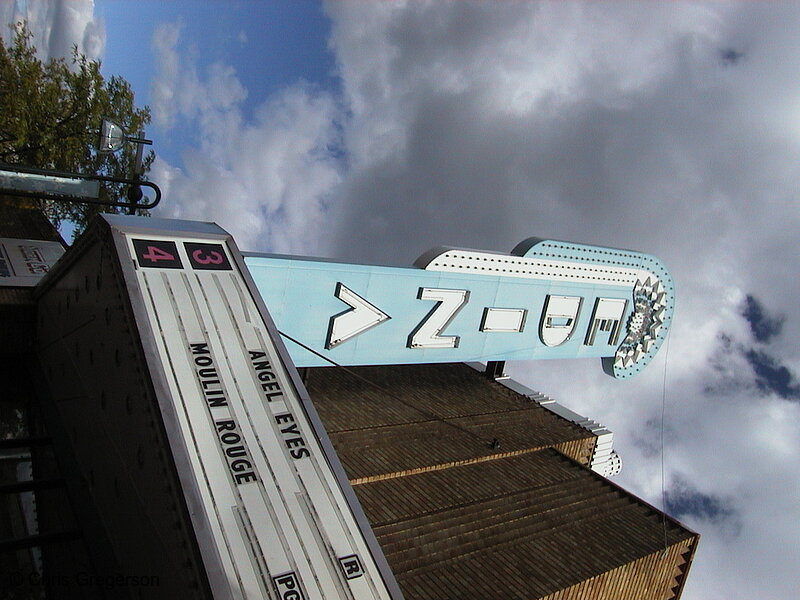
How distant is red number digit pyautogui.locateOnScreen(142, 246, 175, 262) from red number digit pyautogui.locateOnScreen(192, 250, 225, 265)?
233 mm

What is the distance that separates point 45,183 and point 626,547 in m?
12.4

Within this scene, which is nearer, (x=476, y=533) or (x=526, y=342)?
(x=476, y=533)

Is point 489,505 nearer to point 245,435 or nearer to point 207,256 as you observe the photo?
point 207,256

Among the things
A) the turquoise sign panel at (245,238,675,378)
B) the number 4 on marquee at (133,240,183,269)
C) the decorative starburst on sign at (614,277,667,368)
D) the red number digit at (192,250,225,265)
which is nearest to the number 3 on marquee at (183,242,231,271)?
the red number digit at (192,250,225,265)

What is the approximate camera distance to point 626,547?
12258 mm

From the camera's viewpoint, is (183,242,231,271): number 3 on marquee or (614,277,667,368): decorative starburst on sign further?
(614,277,667,368): decorative starburst on sign

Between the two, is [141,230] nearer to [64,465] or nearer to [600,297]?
[64,465]

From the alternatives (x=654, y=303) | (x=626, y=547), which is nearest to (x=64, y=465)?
(x=626, y=547)

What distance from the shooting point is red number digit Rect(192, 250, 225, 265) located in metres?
5.87

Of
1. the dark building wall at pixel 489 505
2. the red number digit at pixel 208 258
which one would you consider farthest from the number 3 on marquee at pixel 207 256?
the dark building wall at pixel 489 505

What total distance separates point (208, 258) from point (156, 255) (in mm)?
514

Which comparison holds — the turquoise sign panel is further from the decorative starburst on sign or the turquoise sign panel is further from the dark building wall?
the dark building wall

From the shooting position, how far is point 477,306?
43.7 ft

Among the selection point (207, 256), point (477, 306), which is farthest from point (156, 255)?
point (477, 306)
